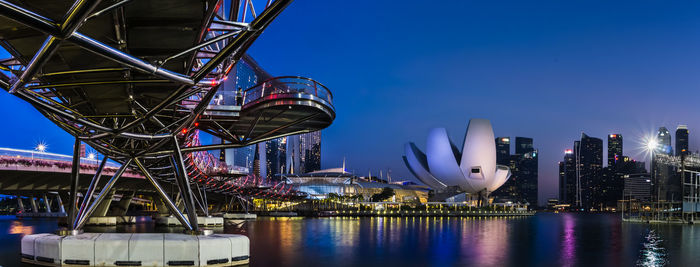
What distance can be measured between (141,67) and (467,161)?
404ft

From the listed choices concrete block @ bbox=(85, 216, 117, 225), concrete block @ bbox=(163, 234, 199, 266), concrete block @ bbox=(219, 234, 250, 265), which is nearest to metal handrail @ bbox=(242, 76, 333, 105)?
concrete block @ bbox=(219, 234, 250, 265)

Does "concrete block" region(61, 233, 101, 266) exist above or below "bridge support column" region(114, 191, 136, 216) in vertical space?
above

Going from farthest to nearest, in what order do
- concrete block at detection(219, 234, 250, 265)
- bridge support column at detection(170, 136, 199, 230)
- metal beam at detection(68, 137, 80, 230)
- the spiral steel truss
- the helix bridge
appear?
the helix bridge, metal beam at detection(68, 137, 80, 230), bridge support column at detection(170, 136, 199, 230), concrete block at detection(219, 234, 250, 265), the spiral steel truss

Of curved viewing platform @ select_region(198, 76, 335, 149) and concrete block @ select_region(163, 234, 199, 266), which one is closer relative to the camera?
concrete block @ select_region(163, 234, 199, 266)

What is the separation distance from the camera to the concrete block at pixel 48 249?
48.5 ft

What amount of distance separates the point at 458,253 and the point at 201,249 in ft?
42.3

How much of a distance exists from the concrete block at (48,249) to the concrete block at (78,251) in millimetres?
268

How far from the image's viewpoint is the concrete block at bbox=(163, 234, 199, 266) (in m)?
14.3

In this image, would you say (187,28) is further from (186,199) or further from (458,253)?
(458,253)

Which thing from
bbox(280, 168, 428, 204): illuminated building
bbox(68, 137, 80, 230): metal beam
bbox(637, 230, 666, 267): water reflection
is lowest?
bbox(280, 168, 428, 204): illuminated building

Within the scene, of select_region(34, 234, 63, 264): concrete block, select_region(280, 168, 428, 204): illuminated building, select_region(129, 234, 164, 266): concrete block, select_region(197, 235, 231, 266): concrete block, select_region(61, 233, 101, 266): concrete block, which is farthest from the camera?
select_region(280, 168, 428, 204): illuminated building

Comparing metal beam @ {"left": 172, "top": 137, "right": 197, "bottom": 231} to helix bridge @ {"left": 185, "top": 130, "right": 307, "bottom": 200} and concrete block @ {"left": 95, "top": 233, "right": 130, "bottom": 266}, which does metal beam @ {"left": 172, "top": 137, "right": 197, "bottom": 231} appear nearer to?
concrete block @ {"left": 95, "top": 233, "right": 130, "bottom": 266}

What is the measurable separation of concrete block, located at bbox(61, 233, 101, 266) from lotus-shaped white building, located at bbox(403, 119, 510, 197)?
11508cm

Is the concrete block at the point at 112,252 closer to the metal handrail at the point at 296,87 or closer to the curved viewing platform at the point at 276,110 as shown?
the curved viewing platform at the point at 276,110
